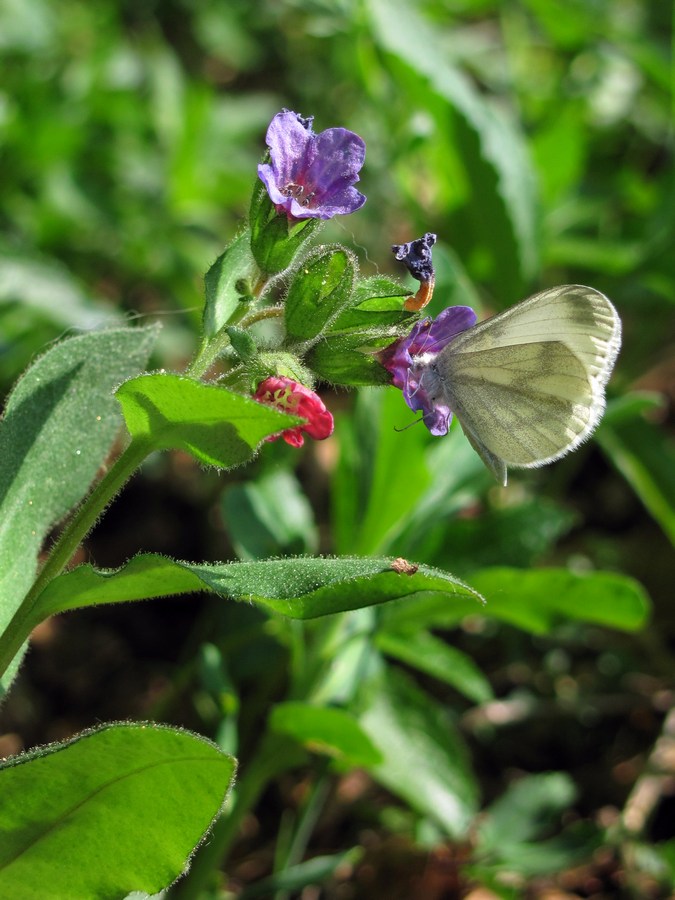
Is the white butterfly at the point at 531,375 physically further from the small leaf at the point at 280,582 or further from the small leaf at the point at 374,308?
the small leaf at the point at 280,582

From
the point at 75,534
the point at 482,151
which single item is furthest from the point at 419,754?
the point at 482,151

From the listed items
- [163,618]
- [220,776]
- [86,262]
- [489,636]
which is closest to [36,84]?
[86,262]

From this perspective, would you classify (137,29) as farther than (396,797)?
Yes

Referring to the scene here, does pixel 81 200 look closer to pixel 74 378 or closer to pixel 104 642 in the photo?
pixel 104 642

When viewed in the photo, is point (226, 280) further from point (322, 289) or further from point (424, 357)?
point (424, 357)

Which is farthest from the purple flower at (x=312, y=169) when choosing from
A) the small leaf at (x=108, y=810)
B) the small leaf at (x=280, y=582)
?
the small leaf at (x=108, y=810)

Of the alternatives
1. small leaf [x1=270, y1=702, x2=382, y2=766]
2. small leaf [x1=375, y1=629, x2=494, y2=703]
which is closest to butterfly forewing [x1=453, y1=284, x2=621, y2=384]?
small leaf [x1=270, y1=702, x2=382, y2=766]
